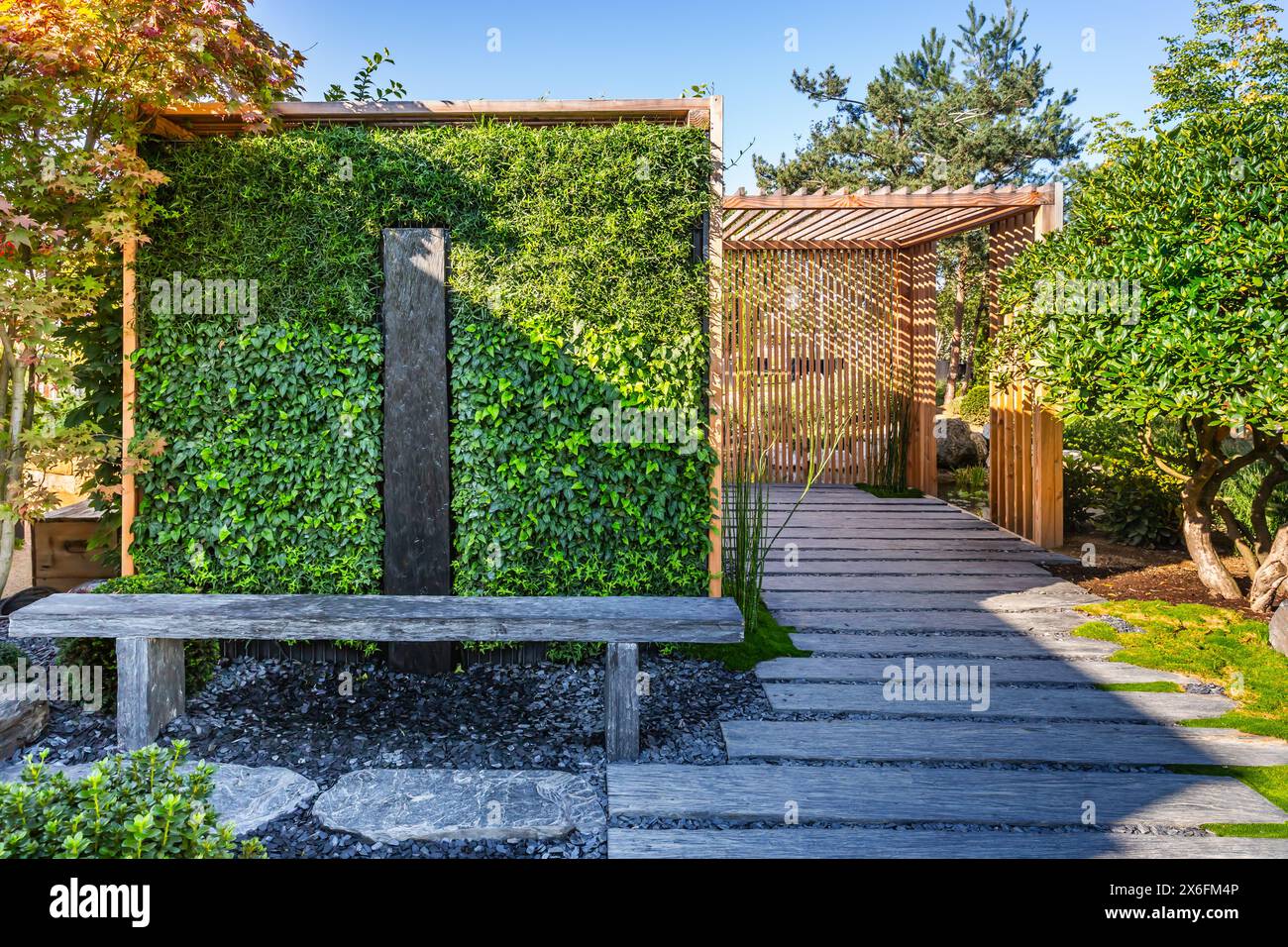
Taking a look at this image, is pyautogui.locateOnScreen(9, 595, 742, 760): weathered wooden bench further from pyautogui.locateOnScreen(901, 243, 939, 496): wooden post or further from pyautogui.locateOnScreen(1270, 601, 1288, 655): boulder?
pyautogui.locateOnScreen(901, 243, 939, 496): wooden post

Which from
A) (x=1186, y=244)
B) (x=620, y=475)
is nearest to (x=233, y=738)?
(x=620, y=475)

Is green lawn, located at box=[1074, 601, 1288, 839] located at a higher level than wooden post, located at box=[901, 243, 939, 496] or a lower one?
lower

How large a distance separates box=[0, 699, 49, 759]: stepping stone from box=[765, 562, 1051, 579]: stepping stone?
→ 4176 mm

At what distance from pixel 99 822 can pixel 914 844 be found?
83.9 inches

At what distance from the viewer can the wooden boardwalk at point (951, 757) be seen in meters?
2.58

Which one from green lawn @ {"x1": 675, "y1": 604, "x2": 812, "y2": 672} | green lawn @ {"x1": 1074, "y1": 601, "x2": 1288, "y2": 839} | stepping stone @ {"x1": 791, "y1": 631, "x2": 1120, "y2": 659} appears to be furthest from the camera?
stepping stone @ {"x1": 791, "y1": 631, "x2": 1120, "y2": 659}

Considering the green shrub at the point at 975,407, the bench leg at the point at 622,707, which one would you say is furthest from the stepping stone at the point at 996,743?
the green shrub at the point at 975,407

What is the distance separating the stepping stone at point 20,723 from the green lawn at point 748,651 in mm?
2714

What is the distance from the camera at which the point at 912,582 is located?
561 cm

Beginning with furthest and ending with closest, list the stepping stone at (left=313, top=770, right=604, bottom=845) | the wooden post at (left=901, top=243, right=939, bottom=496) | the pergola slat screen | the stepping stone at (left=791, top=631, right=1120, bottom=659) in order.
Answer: the pergola slat screen < the wooden post at (left=901, top=243, right=939, bottom=496) < the stepping stone at (left=791, top=631, right=1120, bottom=659) < the stepping stone at (left=313, top=770, right=604, bottom=845)

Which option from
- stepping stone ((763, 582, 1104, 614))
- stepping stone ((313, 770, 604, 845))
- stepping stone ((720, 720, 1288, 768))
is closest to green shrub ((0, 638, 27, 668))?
stepping stone ((313, 770, 604, 845))

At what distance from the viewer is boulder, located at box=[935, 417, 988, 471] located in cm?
1073

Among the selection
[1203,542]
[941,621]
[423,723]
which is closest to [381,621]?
[423,723]
